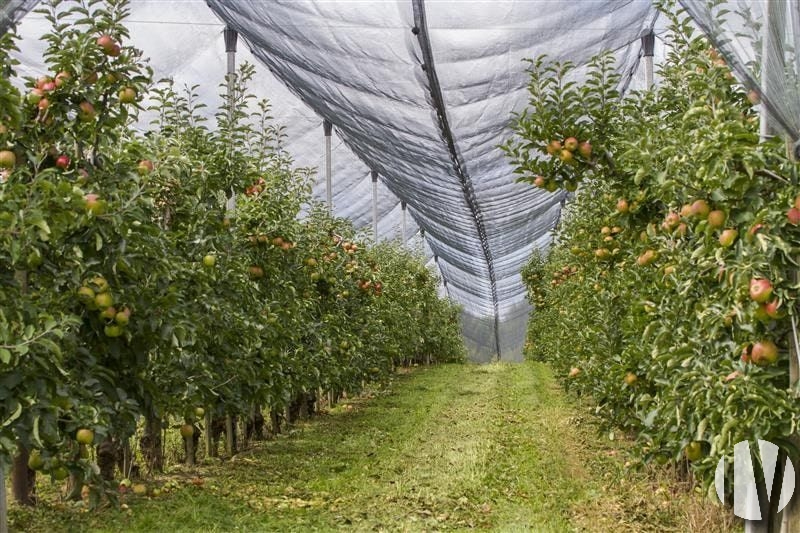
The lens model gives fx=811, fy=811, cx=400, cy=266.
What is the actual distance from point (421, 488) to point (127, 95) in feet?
10.1

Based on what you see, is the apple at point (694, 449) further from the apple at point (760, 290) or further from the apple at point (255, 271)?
the apple at point (255, 271)

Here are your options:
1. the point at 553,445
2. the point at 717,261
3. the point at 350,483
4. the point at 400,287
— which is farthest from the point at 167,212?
the point at 400,287

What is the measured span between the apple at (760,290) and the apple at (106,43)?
105 inches

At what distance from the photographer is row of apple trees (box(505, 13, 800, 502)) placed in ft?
8.57

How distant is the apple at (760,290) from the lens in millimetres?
2531

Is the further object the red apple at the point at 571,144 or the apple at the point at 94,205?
the red apple at the point at 571,144

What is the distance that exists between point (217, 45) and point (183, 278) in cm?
372

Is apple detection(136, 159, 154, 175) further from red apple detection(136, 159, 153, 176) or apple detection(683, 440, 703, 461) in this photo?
apple detection(683, 440, 703, 461)

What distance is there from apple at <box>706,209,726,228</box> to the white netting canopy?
34cm

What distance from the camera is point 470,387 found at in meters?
13.1

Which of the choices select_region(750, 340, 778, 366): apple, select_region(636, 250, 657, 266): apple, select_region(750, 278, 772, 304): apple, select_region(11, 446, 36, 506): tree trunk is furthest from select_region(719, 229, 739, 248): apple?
select_region(11, 446, 36, 506): tree trunk

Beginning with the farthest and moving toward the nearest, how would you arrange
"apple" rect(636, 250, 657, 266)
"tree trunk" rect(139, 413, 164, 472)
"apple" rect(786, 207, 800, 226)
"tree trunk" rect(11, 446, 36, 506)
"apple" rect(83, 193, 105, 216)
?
"tree trunk" rect(139, 413, 164, 472) → "tree trunk" rect(11, 446, 36, 506) → "apple" rect(636, 250, 657, 266) → "apple" rect(83, 193, 105, 216) → "apple" rect(786, 207, 800, 226)

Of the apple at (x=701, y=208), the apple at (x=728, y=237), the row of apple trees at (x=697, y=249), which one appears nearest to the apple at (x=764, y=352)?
the row of apple trees at (x=697, y=249)

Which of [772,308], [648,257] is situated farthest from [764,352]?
[648,257]
